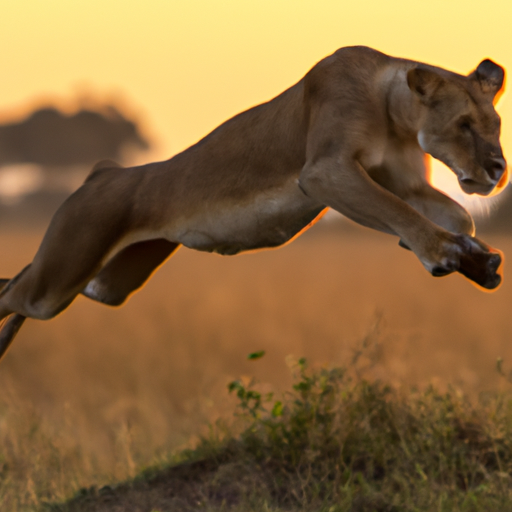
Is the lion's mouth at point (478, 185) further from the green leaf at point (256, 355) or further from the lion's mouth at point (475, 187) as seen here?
the green leaf at point (256, 355)

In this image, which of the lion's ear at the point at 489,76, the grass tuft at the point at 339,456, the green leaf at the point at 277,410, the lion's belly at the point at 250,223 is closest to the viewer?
the lion's ear at the point at 489,76

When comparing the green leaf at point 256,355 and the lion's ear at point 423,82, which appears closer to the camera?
the lion's ear at point 423,82

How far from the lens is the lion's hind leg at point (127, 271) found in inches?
245

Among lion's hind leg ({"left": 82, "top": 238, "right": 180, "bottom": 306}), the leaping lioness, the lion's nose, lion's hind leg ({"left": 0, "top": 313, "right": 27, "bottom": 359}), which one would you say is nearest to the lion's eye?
the leaping lioness

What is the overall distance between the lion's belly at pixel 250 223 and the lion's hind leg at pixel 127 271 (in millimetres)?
→ 701

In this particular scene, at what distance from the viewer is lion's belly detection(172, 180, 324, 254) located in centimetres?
507

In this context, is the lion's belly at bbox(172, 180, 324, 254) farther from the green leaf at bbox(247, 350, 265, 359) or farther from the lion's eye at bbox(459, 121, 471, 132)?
the green leaf at bbox(247, 350, 265, 359)

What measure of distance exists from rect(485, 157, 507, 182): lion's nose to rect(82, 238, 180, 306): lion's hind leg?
2.44 m

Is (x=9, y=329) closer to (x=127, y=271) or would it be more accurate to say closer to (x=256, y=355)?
(x=127, y=271)

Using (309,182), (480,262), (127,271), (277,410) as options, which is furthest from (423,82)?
(277,410)

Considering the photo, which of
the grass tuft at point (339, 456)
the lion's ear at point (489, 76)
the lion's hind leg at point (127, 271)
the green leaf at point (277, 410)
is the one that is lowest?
the grass tuft at point (339, 456)

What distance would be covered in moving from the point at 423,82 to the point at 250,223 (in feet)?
4.18

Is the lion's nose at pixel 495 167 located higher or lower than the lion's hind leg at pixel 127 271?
lower

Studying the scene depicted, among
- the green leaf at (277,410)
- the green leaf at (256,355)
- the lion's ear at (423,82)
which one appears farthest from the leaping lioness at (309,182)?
the green leaf at (277,410)
